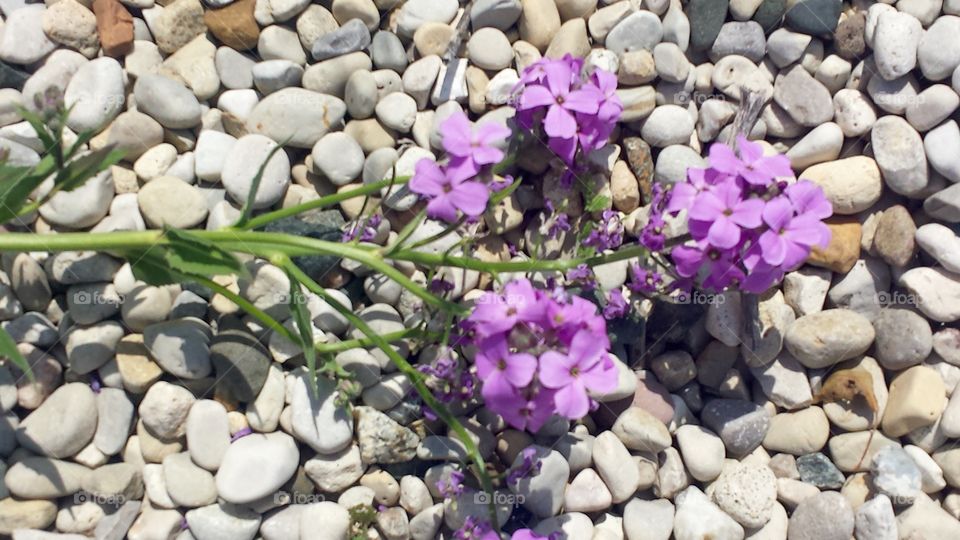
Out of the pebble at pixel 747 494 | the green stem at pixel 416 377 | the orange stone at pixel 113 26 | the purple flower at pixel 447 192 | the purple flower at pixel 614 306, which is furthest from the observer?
the orange stone at pixel 113 26

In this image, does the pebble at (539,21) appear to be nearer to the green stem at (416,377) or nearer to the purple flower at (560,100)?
the purple flower at (560,100)

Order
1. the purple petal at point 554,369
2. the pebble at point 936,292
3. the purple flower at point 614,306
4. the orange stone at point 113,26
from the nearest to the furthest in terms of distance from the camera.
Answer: the purple petal at point 554,369
the purple flower at point 614,306
the pebble at point 936,292
the orange stone at point 113,26

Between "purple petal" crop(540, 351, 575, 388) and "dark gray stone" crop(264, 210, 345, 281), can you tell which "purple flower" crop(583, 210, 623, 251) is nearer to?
"purple petal" crop(540, 351, 575, 388)

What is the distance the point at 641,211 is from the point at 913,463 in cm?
158

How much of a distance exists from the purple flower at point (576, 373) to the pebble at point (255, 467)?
4.21 ft

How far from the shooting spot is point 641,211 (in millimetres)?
4059

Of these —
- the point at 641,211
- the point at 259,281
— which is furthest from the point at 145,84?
the point at 641,211

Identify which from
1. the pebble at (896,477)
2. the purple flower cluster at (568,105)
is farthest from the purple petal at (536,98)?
the pebble at (896,477)

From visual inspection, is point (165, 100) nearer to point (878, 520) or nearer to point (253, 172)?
point (253, 172)

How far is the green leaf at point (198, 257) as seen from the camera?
3.16 metres

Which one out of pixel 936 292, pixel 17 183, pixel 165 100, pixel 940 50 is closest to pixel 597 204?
pixel 936 292

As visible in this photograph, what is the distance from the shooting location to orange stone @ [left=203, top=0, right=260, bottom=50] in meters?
4.18

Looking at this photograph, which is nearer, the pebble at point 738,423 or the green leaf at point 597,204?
the green leaf at point 597,204

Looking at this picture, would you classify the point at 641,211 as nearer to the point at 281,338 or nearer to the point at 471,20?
the point at 471,20
